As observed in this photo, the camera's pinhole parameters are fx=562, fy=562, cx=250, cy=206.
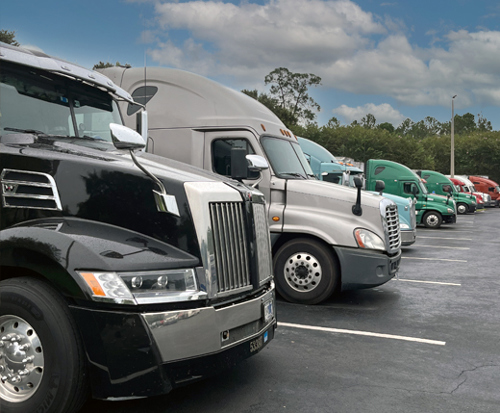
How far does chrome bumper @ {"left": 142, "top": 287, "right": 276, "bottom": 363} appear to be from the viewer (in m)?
3.54

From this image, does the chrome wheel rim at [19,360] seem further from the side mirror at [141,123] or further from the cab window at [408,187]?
the cab window at [408,187]

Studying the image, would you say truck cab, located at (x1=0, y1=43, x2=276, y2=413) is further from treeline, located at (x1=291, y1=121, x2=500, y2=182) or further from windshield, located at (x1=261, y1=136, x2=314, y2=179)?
treeline, located at (x1=291, y1=121, x2=500, y2=182)

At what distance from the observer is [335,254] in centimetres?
766

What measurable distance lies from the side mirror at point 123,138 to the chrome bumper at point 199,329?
1.17 meters

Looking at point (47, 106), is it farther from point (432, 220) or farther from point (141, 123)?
point (432, 220)

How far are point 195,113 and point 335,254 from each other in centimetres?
298

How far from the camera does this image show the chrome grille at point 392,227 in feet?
25.7

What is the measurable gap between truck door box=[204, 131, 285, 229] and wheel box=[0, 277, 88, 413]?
15.0 ft

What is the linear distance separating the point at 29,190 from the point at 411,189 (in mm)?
20183

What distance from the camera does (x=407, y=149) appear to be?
208 ft

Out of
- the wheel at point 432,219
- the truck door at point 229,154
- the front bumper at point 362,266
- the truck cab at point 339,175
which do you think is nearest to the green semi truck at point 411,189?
the wheel at point 432,219

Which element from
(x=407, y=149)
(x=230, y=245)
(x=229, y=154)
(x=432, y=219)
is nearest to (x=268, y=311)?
(x=230, y=245)

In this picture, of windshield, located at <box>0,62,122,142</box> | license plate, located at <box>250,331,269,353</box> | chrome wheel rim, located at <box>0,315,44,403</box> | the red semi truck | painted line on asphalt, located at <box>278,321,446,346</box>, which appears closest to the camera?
chrome wheel rim, located at <box>0,315,44,403</box>

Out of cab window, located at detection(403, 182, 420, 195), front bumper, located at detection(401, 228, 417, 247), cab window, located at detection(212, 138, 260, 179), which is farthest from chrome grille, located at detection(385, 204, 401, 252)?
cab window, located at detection(403, 182, 420, 195)
